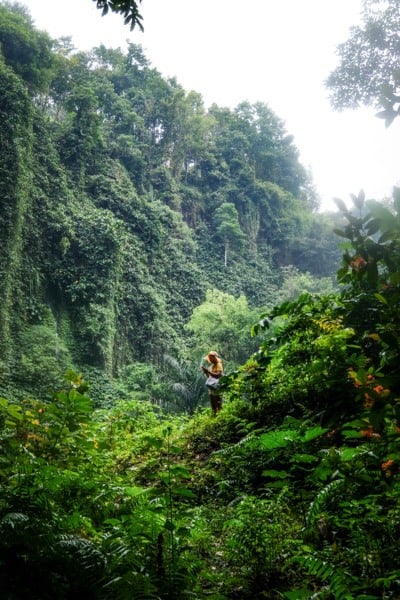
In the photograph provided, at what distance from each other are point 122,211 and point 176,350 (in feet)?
28.9

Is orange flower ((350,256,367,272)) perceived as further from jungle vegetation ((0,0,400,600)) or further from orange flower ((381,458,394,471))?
orange flower ((381,458,394,471))

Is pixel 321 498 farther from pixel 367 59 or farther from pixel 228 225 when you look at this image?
pixel 228 225

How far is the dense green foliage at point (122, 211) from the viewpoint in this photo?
20344mm

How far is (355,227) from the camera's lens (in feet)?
9.16

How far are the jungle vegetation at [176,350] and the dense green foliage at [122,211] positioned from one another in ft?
0.39

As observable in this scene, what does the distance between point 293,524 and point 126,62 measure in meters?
38.6

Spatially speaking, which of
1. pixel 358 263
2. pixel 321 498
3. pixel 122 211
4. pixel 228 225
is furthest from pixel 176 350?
pixel 321 498

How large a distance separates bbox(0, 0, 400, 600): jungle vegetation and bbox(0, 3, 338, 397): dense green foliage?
0.39 ft

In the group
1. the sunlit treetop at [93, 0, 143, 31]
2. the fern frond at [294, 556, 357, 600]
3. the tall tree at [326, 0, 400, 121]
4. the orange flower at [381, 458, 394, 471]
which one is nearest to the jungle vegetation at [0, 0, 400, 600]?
the fern frond at [294, 556, 357, 600]

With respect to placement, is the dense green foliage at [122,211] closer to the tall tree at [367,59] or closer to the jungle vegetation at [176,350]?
the jungle vegetation at [176,350]

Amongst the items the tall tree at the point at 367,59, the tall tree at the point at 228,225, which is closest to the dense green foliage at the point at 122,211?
the tall tree at the point at 228,225

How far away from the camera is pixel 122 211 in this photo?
27.3 metres

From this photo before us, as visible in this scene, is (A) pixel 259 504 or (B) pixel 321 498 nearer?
(B) pixel 321 498

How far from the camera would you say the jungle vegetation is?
6.33 feet
